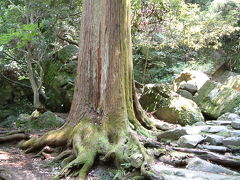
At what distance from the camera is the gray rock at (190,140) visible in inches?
212

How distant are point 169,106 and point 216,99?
1661mm

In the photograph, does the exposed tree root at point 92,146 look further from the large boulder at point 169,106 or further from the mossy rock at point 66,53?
the mossy rock at point 66,53

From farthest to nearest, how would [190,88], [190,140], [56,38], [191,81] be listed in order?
[191,81], [190,88], [56,38], [190,140]

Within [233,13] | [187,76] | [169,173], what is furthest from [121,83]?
[233,13]

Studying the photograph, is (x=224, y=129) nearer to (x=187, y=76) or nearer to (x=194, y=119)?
(x=194, y=119)

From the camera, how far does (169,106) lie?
362 inches

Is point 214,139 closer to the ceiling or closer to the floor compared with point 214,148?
closer to the ceiling

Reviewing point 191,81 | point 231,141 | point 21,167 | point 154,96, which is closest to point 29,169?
point 21,167

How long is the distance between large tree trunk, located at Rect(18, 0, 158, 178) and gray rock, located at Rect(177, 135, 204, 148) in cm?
112

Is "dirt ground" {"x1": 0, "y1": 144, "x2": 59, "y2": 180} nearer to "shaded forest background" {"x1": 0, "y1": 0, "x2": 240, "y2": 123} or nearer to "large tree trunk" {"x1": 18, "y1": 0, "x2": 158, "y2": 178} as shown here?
"large tree trunk" {"x1": 18, "y1": 0, "x2": 158, "y2": 178}

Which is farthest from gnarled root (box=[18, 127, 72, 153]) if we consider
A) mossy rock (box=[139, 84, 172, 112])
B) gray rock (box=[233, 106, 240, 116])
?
gray rock (box=[233, 106, 240, 116])

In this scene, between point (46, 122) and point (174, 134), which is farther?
point (46, 122)

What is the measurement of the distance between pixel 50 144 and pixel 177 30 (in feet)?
24.9

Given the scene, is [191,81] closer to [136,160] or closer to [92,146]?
[92,146]
